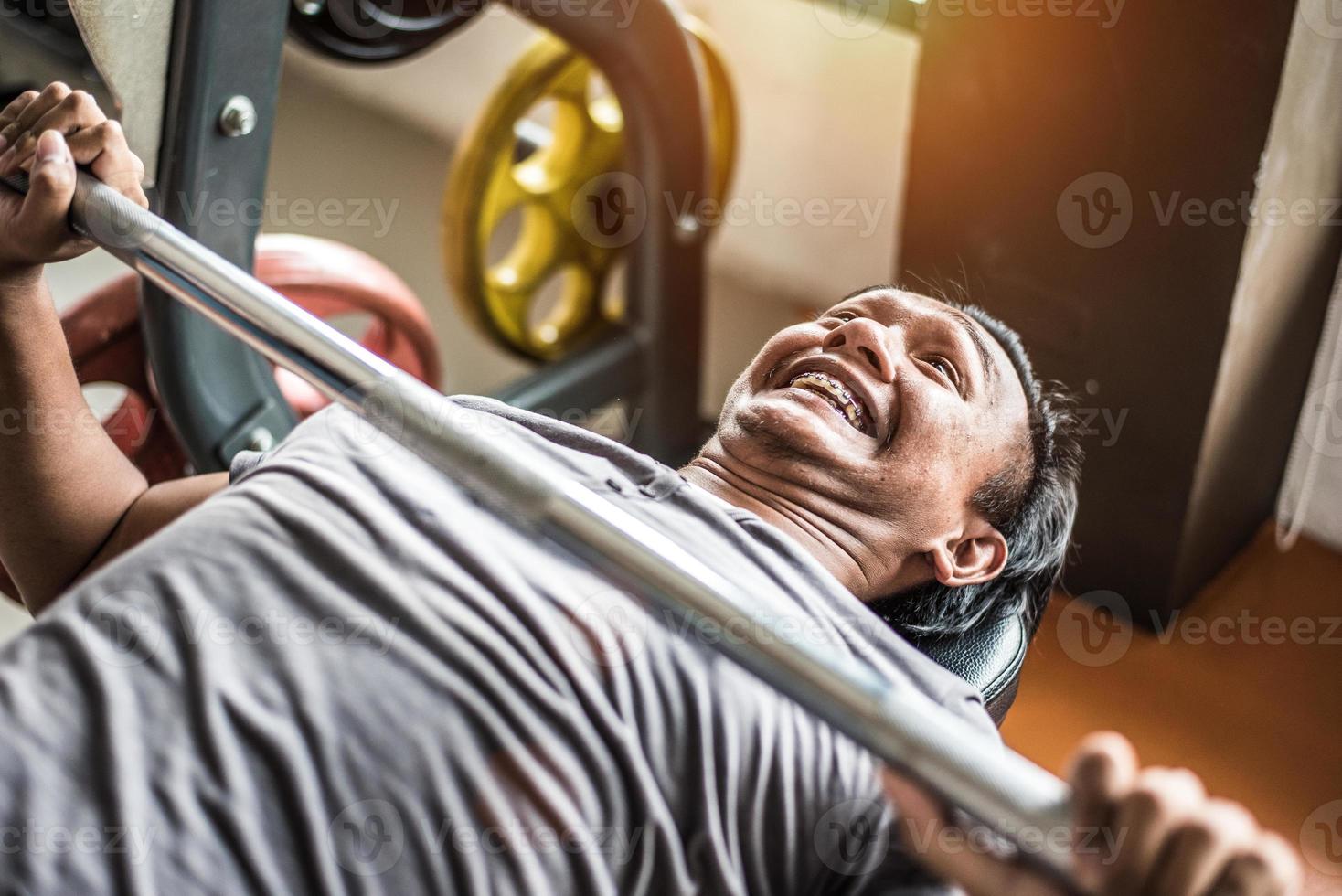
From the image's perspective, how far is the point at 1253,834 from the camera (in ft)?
2.09

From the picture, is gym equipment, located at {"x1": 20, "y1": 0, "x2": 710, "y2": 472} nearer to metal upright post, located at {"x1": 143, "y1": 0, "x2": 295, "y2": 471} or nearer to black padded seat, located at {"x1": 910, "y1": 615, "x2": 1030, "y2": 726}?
metal upright post, located at {"x1": 143, "y1": 0, "x2": 295, "y2": 471}

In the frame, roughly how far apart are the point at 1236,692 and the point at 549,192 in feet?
3.93

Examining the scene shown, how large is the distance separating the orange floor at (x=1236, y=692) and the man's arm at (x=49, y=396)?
3.96 feet

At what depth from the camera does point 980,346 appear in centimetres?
123

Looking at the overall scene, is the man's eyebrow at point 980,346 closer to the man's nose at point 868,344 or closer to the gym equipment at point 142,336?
the man's nose at point 868,344

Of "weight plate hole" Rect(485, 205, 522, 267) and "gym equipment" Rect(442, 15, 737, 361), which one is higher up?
"gym equipment" Rect(442, 15, 737, 361)

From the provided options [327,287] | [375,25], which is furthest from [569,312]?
[375,25]

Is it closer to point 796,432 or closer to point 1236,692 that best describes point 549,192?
point 796,432

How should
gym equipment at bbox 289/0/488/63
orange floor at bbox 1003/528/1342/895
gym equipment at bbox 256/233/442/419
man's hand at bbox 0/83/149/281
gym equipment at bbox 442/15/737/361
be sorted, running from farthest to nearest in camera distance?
gym equipment at bbox 442/15/737/361, orange floor at bbox 1003/528/1342/895, gym equipment at bbox 256/233/442/419, gym equipment at bbox 289/0/488/63, man's hand at bbox 0/83/149/281

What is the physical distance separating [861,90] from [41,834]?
187 centimetres

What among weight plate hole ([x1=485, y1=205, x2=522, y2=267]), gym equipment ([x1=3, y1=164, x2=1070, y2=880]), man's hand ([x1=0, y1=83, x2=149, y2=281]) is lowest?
weight plate hole ([x1=485, y1=205, x2=522, y2=267])

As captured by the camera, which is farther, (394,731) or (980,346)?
(980,346)

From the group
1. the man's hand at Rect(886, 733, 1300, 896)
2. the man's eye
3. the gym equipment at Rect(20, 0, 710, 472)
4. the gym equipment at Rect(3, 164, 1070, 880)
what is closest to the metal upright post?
the gym equipment at Rect(20, 0, 710, 472)

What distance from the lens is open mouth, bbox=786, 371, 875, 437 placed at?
1.17 m
